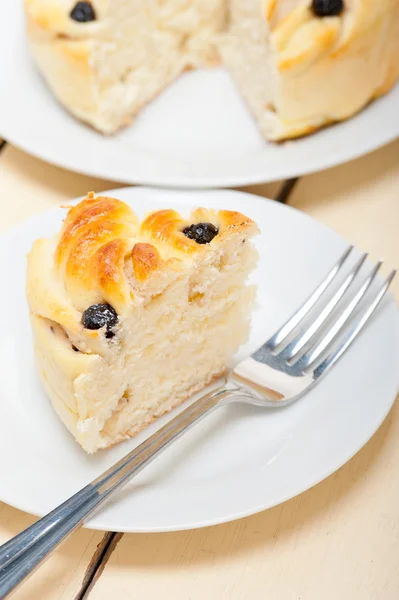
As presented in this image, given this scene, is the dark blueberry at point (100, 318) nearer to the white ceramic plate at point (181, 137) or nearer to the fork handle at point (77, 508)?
the fork handle at point (77, 508)

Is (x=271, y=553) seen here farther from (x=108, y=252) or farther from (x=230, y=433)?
(x=108, y=252)

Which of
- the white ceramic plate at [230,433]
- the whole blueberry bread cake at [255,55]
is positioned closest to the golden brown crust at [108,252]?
the white ceramic plate at [230,433]

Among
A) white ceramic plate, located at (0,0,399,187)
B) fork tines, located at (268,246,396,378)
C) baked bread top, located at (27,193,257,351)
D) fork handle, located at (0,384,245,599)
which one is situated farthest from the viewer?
white ceramic plate, located at (0,0,399,187)

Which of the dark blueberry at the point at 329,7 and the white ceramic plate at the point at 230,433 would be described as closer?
the white ceramic plate at the point at 230,433

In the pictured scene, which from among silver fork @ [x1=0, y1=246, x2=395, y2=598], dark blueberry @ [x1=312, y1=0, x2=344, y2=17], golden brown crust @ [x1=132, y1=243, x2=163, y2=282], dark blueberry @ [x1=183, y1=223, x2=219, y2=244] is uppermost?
dark blueberry @ [x1=312, y1=0, x2=344, y2=17]

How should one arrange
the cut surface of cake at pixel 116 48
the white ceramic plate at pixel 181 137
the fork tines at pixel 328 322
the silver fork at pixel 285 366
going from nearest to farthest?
the silver fork at pixel 285 366 → the fork tines at pixel 328 322 → the white ceramic plate at pixel 181 137 → the cut surface of cake at pixel 116 48

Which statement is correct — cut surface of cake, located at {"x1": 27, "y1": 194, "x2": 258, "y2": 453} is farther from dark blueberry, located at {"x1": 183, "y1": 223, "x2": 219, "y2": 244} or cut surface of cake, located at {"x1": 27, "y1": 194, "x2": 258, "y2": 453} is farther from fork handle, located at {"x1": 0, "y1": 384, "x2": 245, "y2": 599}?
fork handle, located at {"x1": 0, "y1": 384, "x2": 245, "y2": 599}

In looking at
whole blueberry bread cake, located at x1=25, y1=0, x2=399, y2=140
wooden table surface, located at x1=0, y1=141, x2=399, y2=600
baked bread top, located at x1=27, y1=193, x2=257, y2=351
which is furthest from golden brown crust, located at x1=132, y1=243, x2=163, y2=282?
whole blueberry bread cake, located at x1=25, y1=0, x2=399, y2=140
